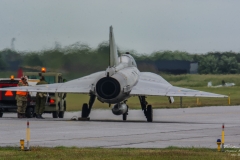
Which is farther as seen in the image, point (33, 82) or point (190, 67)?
point (190, 67)

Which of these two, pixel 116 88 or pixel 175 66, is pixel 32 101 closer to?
Result: pixel 116 88

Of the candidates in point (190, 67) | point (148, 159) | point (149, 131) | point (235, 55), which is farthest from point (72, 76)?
point (148, 159)

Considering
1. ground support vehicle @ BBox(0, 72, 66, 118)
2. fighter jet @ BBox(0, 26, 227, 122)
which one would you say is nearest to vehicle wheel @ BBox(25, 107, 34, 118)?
ground support vehicle @ BBox(0, 72, 66, 118)

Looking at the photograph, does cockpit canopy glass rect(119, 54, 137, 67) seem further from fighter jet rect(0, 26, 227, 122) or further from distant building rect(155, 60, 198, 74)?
distant building rect(155, 60, 198, 74)

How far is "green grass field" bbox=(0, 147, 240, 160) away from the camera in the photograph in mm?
15266

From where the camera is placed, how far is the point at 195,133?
23125 mm

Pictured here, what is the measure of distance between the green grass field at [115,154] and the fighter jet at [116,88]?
11809 millimetres

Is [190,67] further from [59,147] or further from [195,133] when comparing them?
[59,147]

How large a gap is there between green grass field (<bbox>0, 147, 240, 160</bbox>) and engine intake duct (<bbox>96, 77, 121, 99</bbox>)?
11.7 metres

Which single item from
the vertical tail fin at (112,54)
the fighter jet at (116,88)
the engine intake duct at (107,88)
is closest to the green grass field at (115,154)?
the engine intake duct at (107,88)

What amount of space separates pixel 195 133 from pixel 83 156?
27.2 ft

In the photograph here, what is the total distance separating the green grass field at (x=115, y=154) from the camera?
1527 centimetres

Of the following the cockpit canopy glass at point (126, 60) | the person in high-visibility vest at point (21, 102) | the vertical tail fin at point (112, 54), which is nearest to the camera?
the vertical tail fin at point (112, 54)

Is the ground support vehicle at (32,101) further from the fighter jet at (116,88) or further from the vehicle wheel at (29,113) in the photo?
the fighter jet at (116,88)
